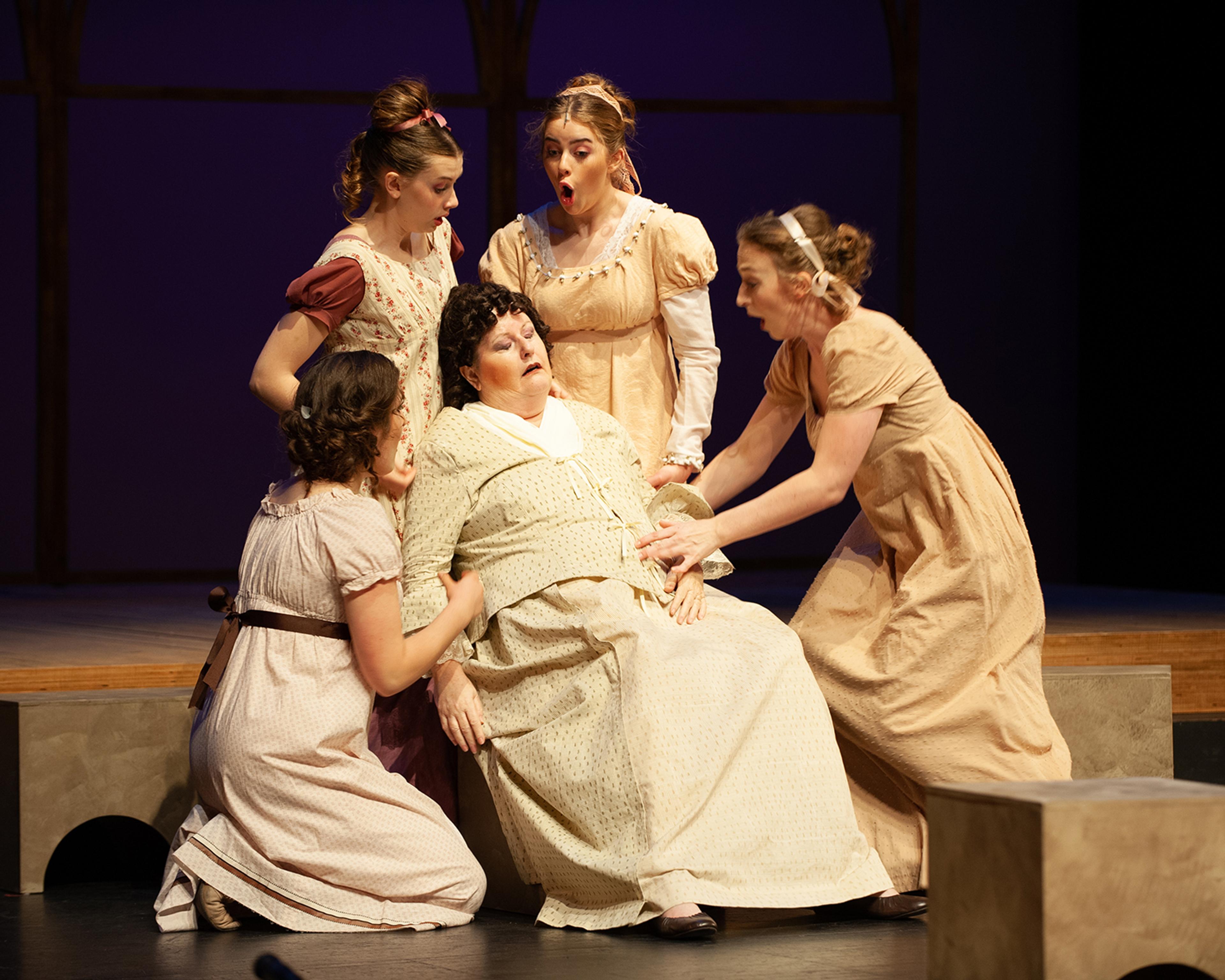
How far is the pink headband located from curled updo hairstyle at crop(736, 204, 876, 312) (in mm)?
700

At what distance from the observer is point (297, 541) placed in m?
2.88

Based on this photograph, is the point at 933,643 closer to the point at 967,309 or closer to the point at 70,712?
the point at 70,712

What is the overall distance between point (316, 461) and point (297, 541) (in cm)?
15

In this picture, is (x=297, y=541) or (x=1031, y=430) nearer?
(x=297, y=541)

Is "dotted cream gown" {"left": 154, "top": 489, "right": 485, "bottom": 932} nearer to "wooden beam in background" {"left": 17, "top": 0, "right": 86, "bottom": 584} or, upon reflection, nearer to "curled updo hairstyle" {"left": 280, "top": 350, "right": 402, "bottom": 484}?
"curled updo hairstyle" {"left": 280, "top": 350, "right": 402, "bottom": 484}

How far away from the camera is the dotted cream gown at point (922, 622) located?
311 cm

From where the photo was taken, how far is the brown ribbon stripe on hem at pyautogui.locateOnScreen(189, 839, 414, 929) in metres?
2.83

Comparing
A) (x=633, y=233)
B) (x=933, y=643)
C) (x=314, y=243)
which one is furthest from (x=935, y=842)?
(x=314, y=243)

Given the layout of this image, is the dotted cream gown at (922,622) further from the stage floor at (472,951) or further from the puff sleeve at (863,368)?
the stage floor at (472,951)

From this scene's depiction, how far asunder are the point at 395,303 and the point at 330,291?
139mm

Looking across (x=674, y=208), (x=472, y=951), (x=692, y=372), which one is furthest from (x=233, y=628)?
(x=674, y=208)

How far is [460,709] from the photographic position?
2990 mm

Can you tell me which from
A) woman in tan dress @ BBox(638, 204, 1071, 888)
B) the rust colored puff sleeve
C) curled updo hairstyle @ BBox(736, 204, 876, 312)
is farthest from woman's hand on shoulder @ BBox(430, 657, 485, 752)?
curled updo hairstyle @ BBox(736, 204, 876, 312)

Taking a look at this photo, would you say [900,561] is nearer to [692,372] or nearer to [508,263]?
[692,372]
